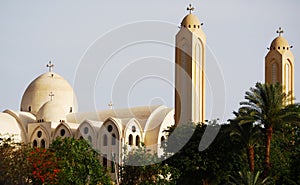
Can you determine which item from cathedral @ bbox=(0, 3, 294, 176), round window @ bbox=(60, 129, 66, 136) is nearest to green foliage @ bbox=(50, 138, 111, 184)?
cathedral @ bbox=(0, 3, 294, 176)

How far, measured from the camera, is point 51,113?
217 ft

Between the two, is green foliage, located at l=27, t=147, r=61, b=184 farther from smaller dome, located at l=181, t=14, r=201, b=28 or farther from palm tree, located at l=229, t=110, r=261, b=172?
smaller dome, located at l=181, t=14, r=201, b=28

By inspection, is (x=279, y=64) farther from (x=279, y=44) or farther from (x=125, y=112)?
(x=125, y=112)

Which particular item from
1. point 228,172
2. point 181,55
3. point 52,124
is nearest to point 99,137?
point 52,124

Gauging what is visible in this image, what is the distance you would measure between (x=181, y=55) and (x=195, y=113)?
467cm

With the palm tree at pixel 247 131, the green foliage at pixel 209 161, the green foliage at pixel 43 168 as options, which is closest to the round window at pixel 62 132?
the green foliage at pixel 209 161

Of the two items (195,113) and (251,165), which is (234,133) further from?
(195,113)

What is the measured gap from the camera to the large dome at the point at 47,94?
2741 inches

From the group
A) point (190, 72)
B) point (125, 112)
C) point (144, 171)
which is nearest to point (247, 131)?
point (144, 171)

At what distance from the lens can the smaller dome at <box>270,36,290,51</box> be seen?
204ft

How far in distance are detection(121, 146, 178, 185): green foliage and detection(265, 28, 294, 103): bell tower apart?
22.5 m

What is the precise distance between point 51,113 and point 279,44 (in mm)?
21074

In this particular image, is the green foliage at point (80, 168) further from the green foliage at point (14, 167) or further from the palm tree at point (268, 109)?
the palm tree at point (268, 109)

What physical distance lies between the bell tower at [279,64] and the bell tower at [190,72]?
7945 millimetres
